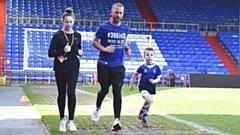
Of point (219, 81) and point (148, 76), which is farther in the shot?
point (219, 81)

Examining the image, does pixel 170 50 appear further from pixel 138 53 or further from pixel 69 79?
pixel 69 79

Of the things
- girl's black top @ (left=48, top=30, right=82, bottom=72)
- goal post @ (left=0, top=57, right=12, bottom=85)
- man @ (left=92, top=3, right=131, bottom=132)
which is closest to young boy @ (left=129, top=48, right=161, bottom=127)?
man @ (left=92, top=3, right=131, bottom=132)

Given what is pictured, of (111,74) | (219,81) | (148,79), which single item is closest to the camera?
(111,74)

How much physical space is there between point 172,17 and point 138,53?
1129 cm

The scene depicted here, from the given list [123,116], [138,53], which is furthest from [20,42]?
[123,116]

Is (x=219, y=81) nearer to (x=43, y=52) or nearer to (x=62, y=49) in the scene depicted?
(x=43, y=52)

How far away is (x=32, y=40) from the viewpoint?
28.9 metres

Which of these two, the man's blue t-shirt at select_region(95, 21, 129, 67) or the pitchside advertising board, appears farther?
the pitchside advertising board

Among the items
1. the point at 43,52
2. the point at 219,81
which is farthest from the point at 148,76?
the point at 219,81

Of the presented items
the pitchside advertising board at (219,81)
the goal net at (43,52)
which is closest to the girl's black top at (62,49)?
the goal net at (43,52)

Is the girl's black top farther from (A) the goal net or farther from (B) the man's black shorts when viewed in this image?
(A) the goal net

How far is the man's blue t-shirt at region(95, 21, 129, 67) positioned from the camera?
24.8ft

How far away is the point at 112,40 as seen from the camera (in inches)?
299

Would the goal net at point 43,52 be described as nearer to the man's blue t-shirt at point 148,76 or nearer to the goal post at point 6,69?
the goal post at point 6,69
